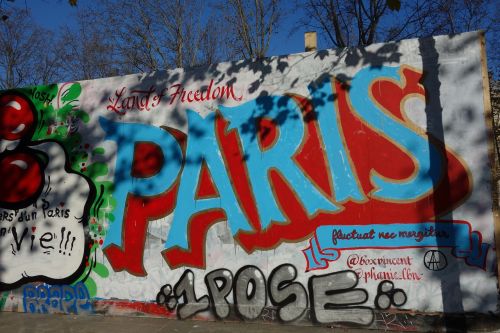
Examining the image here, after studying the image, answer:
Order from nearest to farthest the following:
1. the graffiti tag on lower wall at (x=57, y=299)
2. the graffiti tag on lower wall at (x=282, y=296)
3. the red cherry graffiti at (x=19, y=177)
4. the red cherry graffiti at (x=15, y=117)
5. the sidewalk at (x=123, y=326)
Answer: the graffiti tag on lower wall at (x=282, y=296) → the sidewalk at (x=123, y=326) → the graffiti tag on lower wall at (x=57, y=299) → the red cherry graffiti at (x=19, y=177) → the red cherry graffiti at (x=15, y=117)

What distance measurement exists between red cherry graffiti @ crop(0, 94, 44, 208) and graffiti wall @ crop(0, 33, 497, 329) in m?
0.03

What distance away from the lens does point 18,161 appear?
7.14m

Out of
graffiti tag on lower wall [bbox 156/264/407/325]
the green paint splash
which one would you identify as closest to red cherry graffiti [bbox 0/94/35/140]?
the green paint splash

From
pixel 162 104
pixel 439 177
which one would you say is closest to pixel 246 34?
pixel 162 104

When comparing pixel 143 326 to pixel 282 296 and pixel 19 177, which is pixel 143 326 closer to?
pixel 282 296

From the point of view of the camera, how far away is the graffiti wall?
5.35 m

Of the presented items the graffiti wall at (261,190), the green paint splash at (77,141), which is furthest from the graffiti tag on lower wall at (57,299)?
the green paint splash at (77,141)

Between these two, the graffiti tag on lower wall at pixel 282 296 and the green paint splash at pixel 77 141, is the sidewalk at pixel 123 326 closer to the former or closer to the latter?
the graffiti tag on lower wall at pixel 282 296

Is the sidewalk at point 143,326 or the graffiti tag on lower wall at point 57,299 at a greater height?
the graffiti tag on lower wall at point 57,299

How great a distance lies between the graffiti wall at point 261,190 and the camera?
5.35 metres

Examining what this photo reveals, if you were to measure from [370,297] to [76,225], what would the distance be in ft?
14.6

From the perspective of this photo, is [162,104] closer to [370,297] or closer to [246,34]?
[370,297]

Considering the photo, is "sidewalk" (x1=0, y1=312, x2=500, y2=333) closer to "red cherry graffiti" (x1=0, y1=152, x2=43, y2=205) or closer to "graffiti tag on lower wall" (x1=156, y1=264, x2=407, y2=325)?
"graffiti tag on lower wall" (x1=156, y1=264, x2=407, y2=325)

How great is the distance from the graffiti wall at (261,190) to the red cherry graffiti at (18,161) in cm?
3
